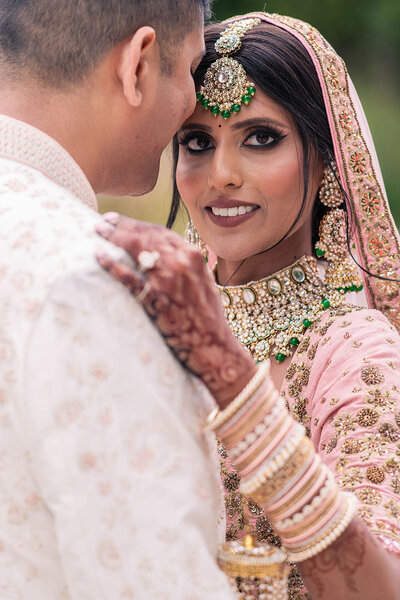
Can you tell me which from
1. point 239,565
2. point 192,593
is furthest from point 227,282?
point 192,593

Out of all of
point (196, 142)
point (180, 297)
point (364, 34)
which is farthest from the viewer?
point (364, 34)

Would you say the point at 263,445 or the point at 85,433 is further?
the point at 263,445

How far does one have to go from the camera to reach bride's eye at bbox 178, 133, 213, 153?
203 centimetres

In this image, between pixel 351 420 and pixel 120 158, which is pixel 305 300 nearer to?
pixel 351 420

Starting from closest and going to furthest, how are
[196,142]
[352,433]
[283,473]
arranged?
[283,473] < [352,433] < [196,142]

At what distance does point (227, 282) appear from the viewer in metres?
2.18

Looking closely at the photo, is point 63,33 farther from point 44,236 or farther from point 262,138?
point 262,138

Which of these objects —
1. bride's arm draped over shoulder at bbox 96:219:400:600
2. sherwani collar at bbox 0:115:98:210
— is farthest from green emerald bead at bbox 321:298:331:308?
sherwani collar at bbox 0:115:98:210

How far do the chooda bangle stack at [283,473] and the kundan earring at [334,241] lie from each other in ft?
3.02

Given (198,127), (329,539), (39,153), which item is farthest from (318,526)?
(198,127)

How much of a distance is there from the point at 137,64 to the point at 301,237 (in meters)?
0.91

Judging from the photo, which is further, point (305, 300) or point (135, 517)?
point (305, 300)

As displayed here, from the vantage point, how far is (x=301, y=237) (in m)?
2.09

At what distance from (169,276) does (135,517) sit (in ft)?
1.01
